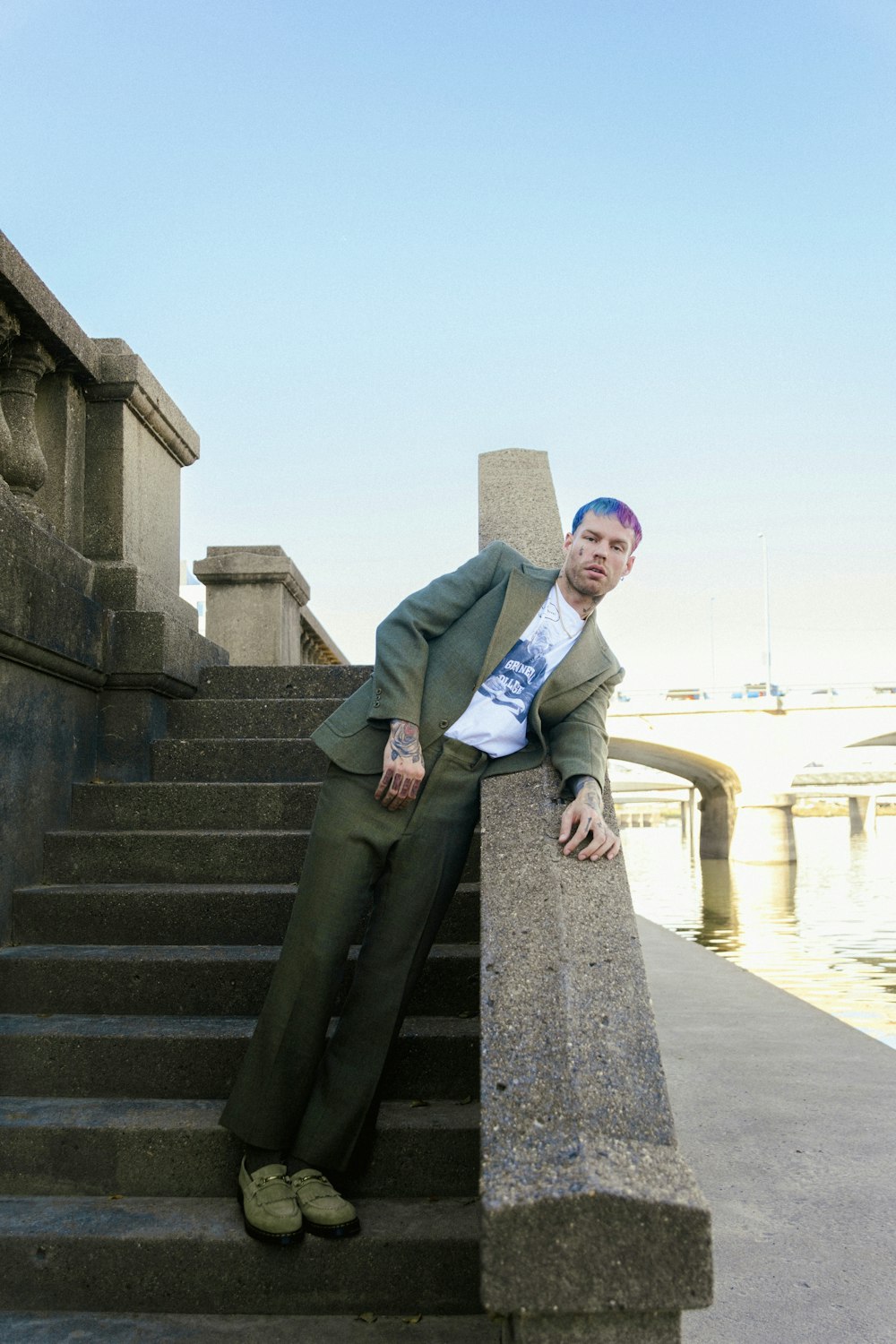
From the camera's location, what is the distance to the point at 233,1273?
2.66 metres

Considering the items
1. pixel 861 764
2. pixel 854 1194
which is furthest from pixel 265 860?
pixel 861 764

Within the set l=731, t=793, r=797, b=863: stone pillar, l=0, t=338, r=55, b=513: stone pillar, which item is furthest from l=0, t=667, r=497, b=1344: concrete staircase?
l=731, t=793, r=797, b=863: stone pillar

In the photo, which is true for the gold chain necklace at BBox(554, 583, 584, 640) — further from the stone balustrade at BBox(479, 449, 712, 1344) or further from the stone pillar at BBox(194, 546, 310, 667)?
the stone pillar at BBox(194, 546, 310, 667)

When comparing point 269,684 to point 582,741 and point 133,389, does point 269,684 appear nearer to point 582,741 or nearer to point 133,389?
point 133,389

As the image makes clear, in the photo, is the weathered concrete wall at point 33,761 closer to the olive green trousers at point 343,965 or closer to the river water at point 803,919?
the olive green trousers at point 343,965

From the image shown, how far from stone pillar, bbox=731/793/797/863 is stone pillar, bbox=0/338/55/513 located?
1354 inches

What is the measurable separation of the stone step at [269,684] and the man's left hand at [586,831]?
2511 millimetres

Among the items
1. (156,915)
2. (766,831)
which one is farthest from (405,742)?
(766,831)

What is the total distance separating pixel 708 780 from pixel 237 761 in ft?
141

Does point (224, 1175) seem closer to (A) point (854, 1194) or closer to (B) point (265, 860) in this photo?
(B) point (265, 860)

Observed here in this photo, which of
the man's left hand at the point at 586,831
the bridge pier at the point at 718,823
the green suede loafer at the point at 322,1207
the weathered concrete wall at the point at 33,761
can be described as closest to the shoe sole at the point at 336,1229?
the green suede loafer at the point at 322,1207

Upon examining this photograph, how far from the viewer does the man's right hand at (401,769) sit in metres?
2.79

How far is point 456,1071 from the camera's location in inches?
127

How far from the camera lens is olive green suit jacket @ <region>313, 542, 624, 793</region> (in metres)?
2.91
